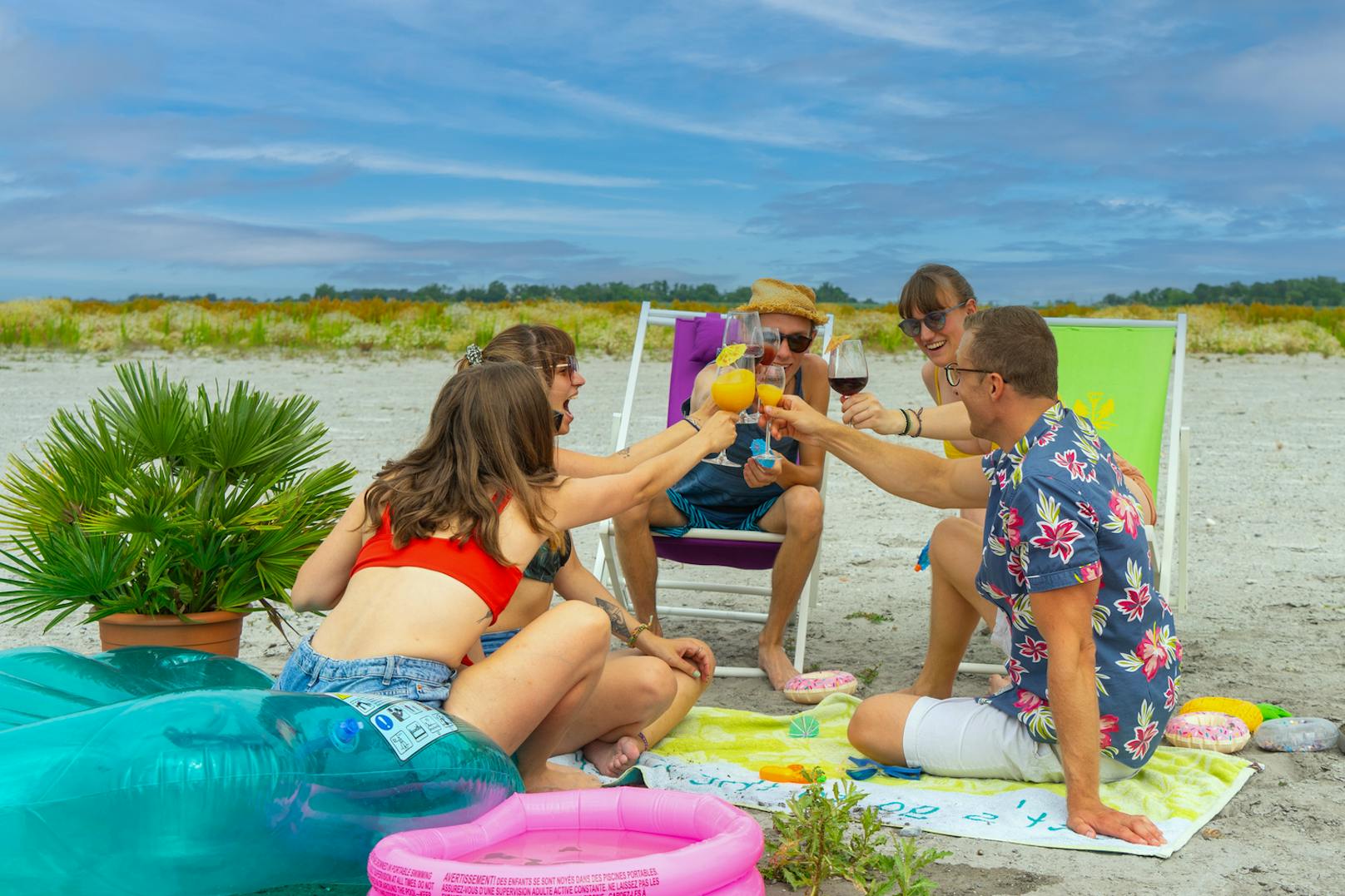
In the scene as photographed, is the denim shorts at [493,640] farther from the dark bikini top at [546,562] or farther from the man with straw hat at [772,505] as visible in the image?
the man with straw hat at [772,505]

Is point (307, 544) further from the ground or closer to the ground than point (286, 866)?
further from the ground

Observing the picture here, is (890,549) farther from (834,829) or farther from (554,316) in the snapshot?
(554,316)

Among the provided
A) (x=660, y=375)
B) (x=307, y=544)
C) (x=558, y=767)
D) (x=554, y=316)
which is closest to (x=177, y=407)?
(x=307, y=544)

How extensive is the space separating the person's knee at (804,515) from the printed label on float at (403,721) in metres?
2.16

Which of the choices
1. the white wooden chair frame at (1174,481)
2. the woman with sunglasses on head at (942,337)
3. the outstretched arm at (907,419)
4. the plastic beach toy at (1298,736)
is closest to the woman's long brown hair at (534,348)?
the outstretched arm at (907,419)

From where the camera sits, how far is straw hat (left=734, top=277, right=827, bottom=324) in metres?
4.70

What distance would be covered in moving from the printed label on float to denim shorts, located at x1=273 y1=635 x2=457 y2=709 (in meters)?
0.09

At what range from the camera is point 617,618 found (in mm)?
3701

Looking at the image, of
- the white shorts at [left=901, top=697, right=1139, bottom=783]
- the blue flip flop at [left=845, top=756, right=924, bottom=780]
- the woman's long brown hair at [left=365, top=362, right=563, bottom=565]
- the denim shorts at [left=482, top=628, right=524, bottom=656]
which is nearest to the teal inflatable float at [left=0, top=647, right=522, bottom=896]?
the woman's long brown hair at [left=365, top=362, right=563, bottom=565]

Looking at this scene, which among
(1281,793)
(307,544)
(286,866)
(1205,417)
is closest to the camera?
(286,866)

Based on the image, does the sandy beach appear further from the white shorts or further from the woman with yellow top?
the woman with yellow top

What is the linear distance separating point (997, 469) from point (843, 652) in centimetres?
201

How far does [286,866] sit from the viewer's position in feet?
8.02

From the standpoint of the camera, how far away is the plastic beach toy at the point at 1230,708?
12.7ft
